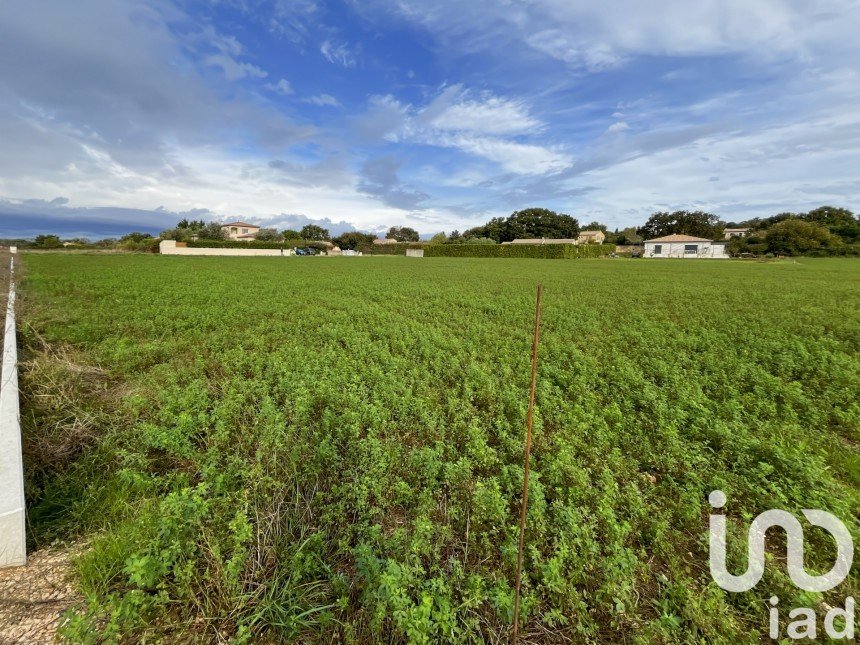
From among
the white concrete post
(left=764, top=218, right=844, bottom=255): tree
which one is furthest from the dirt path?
(left=764, top=218, right=844, bottom=255): tree

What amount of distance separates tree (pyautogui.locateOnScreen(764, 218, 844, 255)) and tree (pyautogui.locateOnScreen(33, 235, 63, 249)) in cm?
12178

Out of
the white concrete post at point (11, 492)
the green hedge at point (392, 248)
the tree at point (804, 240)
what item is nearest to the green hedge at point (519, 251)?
the green hedge at point (392, 248)

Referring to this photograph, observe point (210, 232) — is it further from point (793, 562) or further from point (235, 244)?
point (793, 562)

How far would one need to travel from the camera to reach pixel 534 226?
315 feet

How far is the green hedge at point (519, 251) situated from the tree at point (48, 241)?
6672cm

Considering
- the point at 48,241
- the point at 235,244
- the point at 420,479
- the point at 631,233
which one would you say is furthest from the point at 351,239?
the point at 420,479

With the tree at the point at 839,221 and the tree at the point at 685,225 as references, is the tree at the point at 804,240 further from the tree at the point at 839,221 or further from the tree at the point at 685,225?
the tree at the point at 685,225

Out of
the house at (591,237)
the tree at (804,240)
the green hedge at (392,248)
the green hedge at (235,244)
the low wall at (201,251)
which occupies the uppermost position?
the house at (591,237)

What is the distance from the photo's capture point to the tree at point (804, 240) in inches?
2231

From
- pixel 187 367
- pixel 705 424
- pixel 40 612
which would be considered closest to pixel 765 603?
pixel 705 424

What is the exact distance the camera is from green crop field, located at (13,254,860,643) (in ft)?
7.28

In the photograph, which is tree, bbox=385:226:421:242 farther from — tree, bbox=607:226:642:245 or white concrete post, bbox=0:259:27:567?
white concrete post, bbox=0:259:27:567

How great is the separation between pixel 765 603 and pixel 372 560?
250 centimetres

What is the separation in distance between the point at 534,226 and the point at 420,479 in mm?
100048
